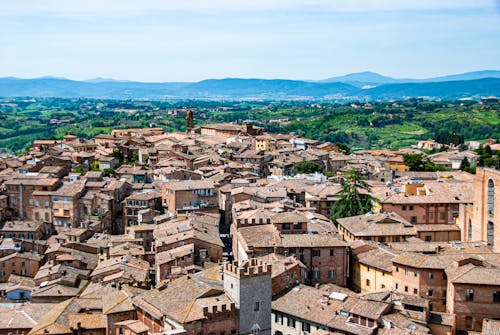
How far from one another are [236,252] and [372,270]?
38.2 ft

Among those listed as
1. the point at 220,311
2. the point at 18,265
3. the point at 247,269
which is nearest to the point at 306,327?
the point at 247,269

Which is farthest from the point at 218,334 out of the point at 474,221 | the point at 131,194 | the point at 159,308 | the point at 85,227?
the point at 131,194

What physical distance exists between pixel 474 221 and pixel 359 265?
13.5 meters

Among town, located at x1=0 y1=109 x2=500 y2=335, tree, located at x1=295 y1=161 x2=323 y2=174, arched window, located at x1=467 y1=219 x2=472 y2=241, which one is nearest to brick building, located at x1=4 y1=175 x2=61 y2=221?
town, located at x1=0 y1=109 x2=500 y2=335

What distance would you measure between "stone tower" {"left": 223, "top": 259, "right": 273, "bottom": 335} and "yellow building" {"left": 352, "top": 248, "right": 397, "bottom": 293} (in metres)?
11.2

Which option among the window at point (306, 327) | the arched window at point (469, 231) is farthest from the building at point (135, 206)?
the window at point (306, 327)

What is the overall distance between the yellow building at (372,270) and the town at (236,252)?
0.11m

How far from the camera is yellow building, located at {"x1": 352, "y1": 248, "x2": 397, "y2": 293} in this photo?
154 ft

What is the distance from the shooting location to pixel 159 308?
38.6 meters

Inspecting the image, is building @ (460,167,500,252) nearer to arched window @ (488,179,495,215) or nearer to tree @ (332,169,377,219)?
arched window @ (488,179,495,215)

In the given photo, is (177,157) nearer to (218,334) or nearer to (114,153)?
(114,153)

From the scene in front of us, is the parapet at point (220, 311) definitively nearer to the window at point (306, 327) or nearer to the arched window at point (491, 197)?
the window at point (306, 327)

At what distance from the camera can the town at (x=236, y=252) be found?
39.0 metres

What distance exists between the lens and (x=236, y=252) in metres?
54.1
